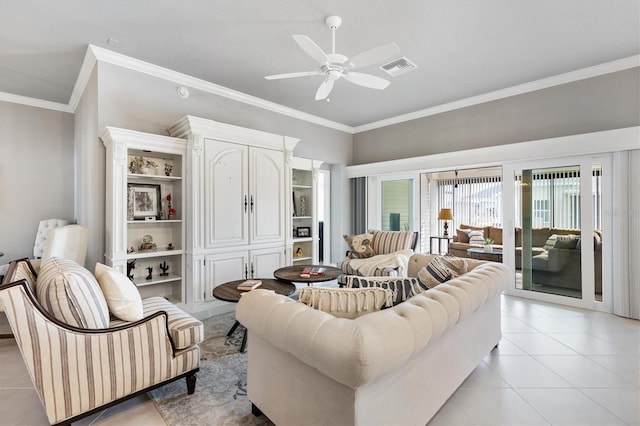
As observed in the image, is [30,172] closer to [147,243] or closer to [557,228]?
[147,243]

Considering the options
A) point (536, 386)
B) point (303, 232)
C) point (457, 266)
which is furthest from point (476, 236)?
→ point (536, 386)

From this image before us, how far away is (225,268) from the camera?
3.79m

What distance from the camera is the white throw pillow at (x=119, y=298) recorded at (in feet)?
6.67

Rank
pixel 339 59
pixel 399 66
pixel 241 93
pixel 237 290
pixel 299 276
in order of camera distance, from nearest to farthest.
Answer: pixel 339 59
pixel 237 290
pixel 399 66
pixel 299 276
pixel 241 93

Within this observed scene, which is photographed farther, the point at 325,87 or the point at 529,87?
the point at 529,87

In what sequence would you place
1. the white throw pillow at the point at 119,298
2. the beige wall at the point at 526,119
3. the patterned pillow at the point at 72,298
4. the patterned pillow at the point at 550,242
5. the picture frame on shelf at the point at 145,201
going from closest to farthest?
the patterned pillow at the point at 72,298 → the white throw pillow at the point at 119,298 → the picture frame on shelf at the point at 145,201 → the beige wall at the point at 526,119 → the patterned pillow at the point at 550,242

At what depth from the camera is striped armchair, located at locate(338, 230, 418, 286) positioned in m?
4.19

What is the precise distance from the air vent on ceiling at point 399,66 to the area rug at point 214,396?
312 centimetres

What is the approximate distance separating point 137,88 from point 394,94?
11.3ft

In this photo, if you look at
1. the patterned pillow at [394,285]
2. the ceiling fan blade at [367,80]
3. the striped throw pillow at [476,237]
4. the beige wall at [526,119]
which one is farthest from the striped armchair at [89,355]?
the striped throw pillow at [476,237]

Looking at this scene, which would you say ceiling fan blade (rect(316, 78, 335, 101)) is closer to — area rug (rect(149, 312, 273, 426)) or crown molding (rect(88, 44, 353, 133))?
crown molding (rect(88, 44, 353, 133))

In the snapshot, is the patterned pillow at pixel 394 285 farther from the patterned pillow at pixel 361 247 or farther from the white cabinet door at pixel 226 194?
the patterned pillow at pixel 361 247

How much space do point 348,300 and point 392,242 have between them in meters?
3.26

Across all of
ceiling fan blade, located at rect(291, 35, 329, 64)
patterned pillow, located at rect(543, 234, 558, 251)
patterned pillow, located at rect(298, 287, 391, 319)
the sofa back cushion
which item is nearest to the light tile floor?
patterned pillow, located at rect(298, 287, 391, 319)
